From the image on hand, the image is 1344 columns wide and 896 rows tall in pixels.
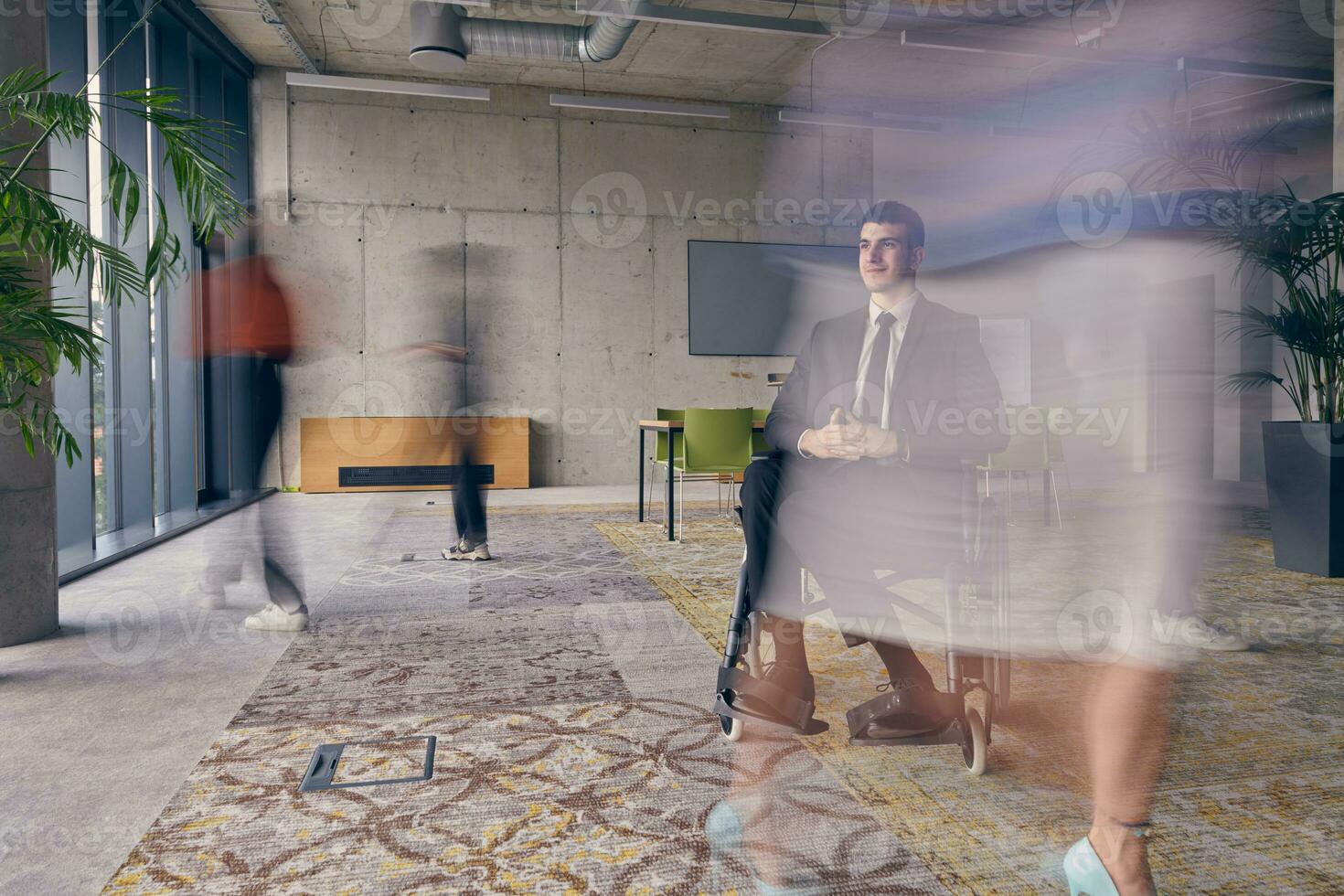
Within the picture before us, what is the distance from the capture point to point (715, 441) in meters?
5.71

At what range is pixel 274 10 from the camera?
6922mm

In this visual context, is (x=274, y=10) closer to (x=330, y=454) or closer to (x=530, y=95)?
(x=530, y=95)

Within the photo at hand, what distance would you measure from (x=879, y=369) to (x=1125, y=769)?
1.18m

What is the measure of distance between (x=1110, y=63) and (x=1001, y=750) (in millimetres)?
7761

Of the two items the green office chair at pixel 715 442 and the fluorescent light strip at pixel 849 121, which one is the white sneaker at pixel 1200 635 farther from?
the fluorescent light strip at pixel 849 121

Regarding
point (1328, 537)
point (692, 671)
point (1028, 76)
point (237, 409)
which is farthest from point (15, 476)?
point (1028, 76)

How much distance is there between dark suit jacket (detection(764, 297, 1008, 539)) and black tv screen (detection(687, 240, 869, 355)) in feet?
24.6

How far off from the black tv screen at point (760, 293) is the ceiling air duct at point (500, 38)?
2651 mm

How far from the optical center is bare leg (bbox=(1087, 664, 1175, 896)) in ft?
3.85
